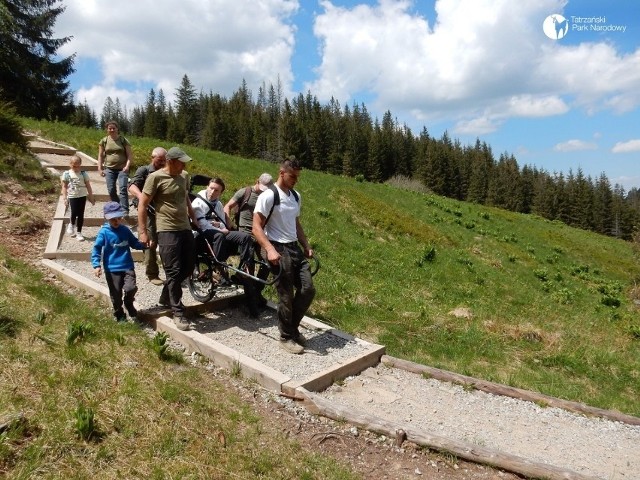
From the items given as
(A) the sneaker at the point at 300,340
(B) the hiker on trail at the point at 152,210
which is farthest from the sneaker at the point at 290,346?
(B) the hiker on trail at the point at 152,210

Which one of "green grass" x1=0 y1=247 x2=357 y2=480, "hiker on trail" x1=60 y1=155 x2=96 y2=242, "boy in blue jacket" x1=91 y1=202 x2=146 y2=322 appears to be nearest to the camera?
"green grass" x1=0 y1=247 x2=357 y2=480

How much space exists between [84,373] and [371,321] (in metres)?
5.59

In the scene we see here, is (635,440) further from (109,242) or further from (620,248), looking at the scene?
(620,248)

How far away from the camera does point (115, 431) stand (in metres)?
3.97

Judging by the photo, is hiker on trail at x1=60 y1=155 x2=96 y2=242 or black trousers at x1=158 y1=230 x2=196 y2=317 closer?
black trousers at x1=158 y1=230 x2=196 y2=317

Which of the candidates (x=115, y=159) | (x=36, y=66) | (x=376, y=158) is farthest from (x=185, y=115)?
(x=115, y=159)

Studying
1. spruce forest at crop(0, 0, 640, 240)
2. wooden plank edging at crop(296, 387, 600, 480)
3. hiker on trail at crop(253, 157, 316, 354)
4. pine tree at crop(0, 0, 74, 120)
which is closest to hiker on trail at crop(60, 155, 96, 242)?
hiker on trail at crop(253, 157, 316, 354)

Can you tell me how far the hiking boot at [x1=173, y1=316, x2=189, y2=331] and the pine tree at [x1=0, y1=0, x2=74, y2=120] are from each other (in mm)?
26197

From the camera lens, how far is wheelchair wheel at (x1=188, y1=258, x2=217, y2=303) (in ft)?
23.9

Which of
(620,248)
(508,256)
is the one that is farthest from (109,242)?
(620,248)

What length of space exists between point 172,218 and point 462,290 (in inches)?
369

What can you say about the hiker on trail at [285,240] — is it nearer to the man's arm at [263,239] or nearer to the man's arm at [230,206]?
the man's arm at [263,239]

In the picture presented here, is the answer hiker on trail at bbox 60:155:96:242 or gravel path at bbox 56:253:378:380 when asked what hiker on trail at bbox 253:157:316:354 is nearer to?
gravel path at bbox 56:253:378:380

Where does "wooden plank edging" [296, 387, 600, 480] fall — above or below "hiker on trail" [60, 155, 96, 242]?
below
